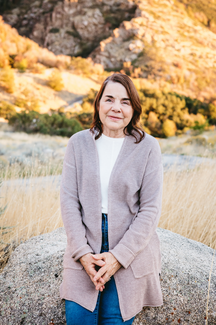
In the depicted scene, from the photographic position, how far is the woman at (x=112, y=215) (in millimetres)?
1319

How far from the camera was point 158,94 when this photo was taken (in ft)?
51.9

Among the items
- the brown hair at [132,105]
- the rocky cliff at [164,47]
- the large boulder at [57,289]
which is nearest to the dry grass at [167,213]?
the large boulder at [57,289]

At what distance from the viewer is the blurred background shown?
3.00 meters

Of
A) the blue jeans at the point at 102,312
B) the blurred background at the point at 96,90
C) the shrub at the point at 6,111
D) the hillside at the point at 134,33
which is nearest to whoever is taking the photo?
the blue jeans at the point at 102,312

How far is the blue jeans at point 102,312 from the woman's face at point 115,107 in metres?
0.96

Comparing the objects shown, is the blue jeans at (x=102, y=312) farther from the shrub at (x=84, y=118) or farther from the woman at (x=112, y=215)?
the shrub at (x=84, y=118)

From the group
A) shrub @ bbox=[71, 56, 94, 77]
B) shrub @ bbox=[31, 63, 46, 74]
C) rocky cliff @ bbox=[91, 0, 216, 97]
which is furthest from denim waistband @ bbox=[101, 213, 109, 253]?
rocky cliff @ bbox=[91, 0, 216, 97]

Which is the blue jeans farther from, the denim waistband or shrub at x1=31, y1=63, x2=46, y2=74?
shrub at x1=31, y1=63, x2=46, y2=74

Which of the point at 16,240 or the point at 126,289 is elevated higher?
the point at 126,289

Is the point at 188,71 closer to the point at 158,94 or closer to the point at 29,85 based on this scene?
the point at 158,94

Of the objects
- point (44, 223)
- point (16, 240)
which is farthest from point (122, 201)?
point (44, 223)

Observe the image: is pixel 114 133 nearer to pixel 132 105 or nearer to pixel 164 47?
pixel 132 105

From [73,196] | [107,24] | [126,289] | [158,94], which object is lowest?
[158,94]

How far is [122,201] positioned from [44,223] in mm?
1633
